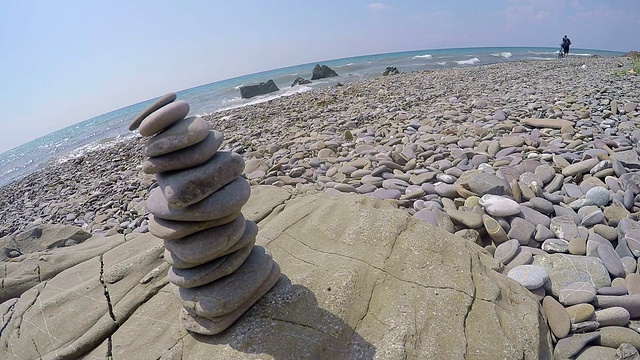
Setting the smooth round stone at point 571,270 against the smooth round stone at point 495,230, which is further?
the smooth round stone at point 495,230

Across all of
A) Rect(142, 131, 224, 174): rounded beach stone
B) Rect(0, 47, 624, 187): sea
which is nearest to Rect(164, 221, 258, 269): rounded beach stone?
Rect(142, 131, 224, 174): rounded beach stone

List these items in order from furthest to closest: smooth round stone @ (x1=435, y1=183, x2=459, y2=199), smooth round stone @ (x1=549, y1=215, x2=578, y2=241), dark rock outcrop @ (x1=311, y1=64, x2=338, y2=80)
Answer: dark rock outcrop @ (x1=311, y1=64, x2=338, y2=80)
smooth round stone @ (x1=435, y1=183, x2=459, y2=199)
smooth round stone @ (x1=549, y1=215, x2=578, y2=241)

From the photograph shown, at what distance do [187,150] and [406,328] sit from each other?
1.69 meters

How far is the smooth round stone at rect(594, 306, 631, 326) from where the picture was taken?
2.46 metres

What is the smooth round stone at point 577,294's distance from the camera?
8.68 feet

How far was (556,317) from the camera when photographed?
8.24 feet

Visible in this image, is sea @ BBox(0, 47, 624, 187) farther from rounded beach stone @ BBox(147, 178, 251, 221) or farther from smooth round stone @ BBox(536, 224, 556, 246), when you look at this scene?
smooth round stone @ BBox(536, 224, 556, 246)

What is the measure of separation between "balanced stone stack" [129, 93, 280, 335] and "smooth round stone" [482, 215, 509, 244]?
7.67 ft

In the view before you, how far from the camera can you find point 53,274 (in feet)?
11.1

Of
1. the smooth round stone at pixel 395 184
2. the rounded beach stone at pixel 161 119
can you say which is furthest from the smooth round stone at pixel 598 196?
the rounded beach stone at pixel 161 119

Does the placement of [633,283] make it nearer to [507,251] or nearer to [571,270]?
[571,270]

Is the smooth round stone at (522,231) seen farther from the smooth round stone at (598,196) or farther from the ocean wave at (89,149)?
the ocean wave at (89,149)

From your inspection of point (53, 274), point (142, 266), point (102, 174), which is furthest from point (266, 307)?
point (102, 174)

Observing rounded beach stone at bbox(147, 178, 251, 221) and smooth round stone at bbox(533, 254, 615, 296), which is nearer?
rounded beach stone at bbox(147, 178, 251, 221)
